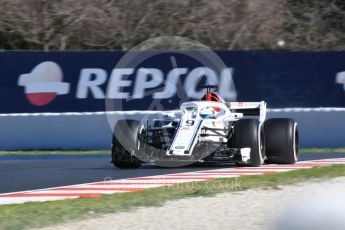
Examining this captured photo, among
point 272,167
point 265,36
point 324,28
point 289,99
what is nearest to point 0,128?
point 289,99

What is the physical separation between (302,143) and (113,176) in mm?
7232

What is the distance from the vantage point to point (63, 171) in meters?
13.6

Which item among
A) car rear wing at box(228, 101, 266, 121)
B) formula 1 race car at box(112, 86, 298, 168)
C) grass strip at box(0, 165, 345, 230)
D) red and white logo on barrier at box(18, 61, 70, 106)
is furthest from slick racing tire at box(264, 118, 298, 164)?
red and white logo on barrier at box(18, 61, 70, 106)

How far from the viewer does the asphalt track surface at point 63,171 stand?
38.3 feet

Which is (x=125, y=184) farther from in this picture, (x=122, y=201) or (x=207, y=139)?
(x=207, y=139)

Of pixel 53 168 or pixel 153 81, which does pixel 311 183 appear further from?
pixel 153 81

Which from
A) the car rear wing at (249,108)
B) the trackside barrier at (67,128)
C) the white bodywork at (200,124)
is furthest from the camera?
the trackside barrier at (67,128)

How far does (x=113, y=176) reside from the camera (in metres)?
12.3

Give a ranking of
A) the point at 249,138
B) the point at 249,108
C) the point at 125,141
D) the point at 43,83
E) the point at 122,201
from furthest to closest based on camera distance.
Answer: the point at 43,83, the point at 249,108, the point at 125,141, the point at 249,138, the point at 122,201

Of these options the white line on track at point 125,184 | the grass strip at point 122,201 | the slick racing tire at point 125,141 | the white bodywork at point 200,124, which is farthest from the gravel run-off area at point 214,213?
the slick racing tire at point 125,141

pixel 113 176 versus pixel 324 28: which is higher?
pixel 324 28

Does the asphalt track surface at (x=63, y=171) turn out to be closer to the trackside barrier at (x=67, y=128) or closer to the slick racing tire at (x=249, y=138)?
the slick racing tire at (x=249, y=138)

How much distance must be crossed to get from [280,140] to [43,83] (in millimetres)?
7428

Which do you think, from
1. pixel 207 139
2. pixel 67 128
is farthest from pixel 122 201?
pixel 67 128
